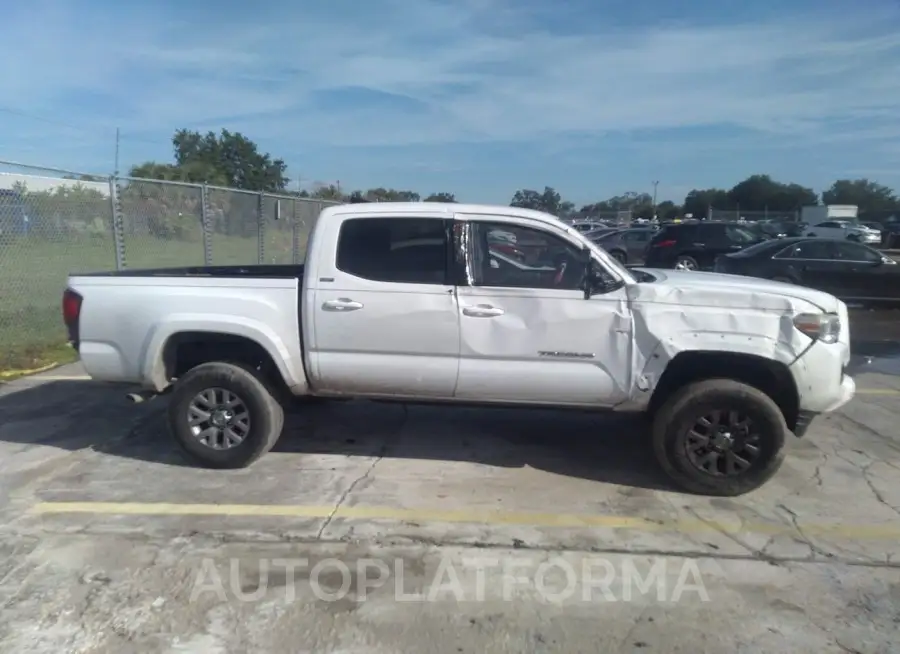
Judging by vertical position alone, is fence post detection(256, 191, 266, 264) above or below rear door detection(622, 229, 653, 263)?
above

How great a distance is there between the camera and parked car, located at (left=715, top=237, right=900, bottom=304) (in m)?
15.0

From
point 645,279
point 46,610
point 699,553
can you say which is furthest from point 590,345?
point 46,610

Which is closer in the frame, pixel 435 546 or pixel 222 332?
pixel 435 546

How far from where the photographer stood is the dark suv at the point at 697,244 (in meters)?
21.4

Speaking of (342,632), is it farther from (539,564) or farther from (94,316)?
(94,316)

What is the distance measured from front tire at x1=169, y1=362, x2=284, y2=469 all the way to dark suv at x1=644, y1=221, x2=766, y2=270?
17378 mm

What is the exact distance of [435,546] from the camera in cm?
454

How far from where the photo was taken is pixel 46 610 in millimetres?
3793

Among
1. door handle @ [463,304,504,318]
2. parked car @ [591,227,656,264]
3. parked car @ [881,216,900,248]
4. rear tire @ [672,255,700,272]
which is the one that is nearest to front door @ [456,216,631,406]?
door handle @ [463,304,504,318]

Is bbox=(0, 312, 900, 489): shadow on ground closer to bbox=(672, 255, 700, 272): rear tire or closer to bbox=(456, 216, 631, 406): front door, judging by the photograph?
bbox=(456, 216, 631, 406): front door

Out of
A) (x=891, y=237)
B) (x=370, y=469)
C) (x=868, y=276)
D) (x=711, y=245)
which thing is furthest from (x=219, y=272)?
(x=891, y=237)

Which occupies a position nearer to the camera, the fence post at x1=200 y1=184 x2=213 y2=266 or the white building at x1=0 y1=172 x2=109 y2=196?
the white building at x1=0 y1=172 x2=109 y2=196

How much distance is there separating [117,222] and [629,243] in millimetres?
19585

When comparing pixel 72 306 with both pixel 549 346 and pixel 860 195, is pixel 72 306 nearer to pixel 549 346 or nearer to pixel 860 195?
pixel 549 346
